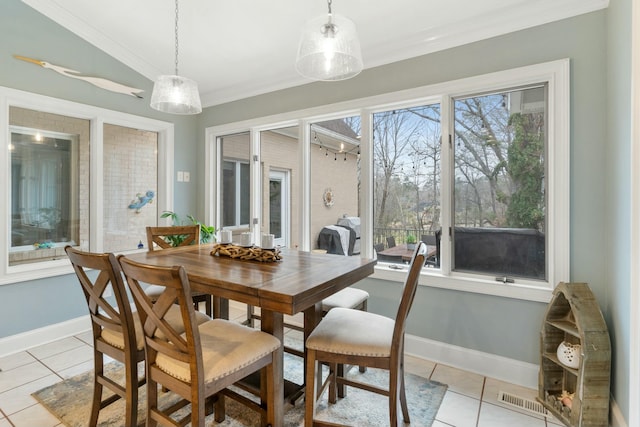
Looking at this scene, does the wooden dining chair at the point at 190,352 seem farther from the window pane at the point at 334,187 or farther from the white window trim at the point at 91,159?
the white window trim at the point at 91,159

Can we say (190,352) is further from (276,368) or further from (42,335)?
(42,335)

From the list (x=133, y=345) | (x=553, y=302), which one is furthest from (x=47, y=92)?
(x=553, y=302)

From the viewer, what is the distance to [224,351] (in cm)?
145

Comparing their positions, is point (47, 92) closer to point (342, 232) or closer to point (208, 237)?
point (208, 237)

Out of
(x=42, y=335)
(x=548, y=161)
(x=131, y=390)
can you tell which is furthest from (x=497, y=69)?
(x=42, y=335)

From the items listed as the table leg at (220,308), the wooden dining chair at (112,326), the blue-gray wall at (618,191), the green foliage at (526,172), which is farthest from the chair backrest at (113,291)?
the green foliage at (526,172)

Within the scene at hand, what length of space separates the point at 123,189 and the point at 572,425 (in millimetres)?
4413

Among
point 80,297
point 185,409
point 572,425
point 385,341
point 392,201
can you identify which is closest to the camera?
point 385,341

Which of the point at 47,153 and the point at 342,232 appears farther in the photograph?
the point at 342,232

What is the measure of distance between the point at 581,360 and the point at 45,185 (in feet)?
14.5

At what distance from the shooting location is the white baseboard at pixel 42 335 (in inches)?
108

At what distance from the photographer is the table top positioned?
1376mm

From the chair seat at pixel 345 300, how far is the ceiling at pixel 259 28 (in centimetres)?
201

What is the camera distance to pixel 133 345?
1.59m
